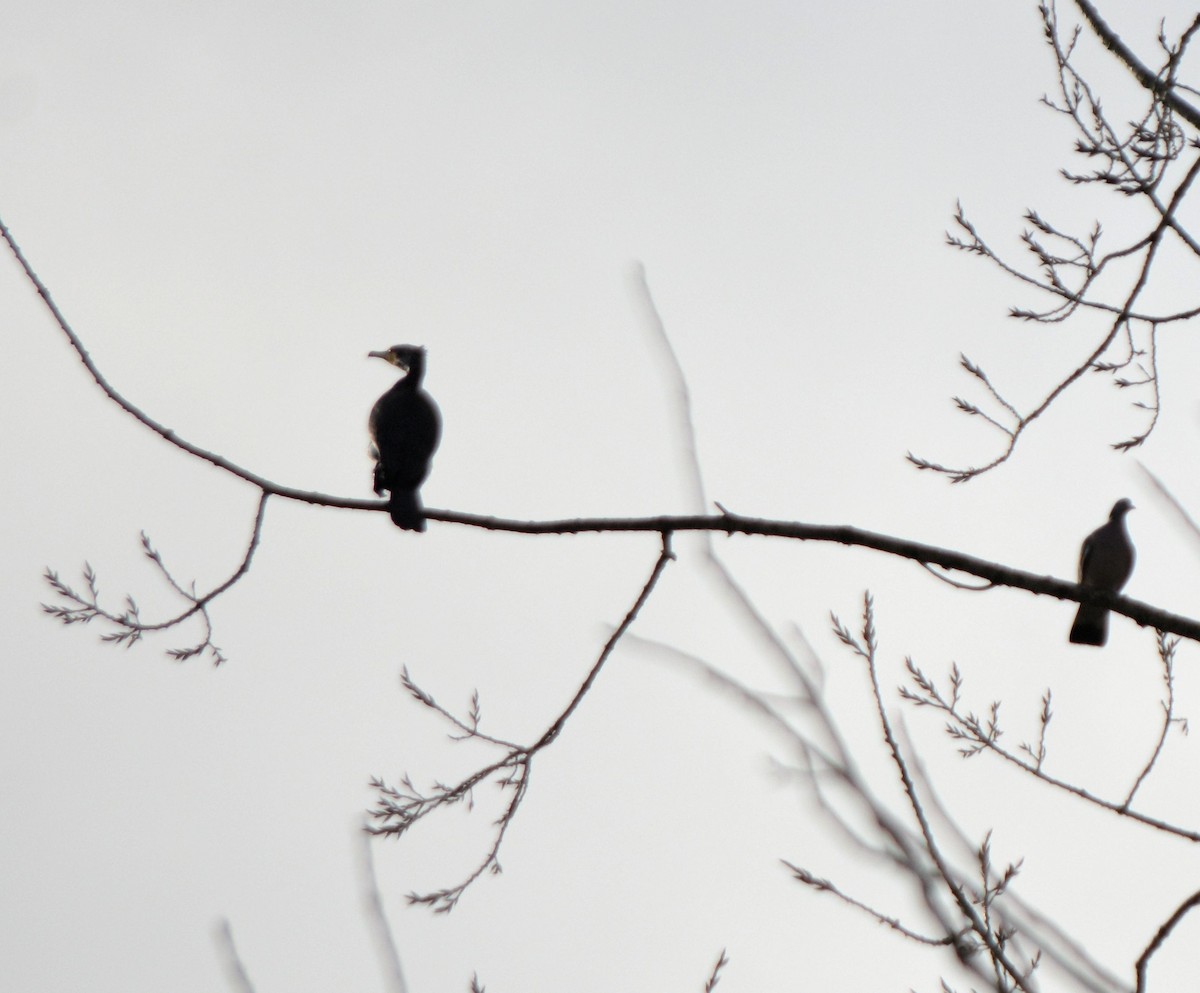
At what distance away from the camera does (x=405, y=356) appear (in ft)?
28.3

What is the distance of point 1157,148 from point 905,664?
169cm

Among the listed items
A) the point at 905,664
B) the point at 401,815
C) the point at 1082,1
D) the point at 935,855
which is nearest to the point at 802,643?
the point at 935,855

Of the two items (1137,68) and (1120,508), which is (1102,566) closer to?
(1120,508)

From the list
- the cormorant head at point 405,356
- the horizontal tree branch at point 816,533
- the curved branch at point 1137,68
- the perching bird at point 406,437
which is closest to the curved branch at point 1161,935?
the horizontal tree branch at point 816,533

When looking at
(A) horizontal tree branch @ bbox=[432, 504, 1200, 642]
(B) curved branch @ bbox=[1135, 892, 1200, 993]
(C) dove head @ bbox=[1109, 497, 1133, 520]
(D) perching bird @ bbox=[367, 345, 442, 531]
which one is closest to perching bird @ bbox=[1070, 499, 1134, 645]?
(C) dove head @ bbox=[1109, 497, 1133, 520]

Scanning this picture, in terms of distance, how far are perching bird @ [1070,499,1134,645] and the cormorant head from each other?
4.37m

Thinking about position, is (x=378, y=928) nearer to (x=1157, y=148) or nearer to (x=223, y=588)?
(x=223, y=588)

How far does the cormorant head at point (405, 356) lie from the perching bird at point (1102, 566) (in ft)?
14.3

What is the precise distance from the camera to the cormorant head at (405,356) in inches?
328

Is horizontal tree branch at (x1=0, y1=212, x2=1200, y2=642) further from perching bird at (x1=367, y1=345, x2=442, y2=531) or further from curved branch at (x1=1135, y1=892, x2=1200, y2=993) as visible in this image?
perching bird at (x1=367, y1=345, x2=442, y2=531)

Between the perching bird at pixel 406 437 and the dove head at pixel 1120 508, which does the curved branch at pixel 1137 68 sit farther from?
the dove head at pixel 1120 508

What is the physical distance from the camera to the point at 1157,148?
3924mm

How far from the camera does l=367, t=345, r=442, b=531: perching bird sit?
6688mm

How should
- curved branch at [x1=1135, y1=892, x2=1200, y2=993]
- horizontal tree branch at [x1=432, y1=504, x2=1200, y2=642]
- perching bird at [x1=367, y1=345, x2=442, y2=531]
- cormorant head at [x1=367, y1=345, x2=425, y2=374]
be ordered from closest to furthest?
curved branch at [x1=1135, y1=892, x2=1200, y2=993] → horizontal tree branch at [x1=432, y1=504, x2=1200, y2=642] → perching bird at [x1=367, y1=345, x2=442, y2=531] → cormorant head at [x1=367, y1=345, x2=425, y2=374]
